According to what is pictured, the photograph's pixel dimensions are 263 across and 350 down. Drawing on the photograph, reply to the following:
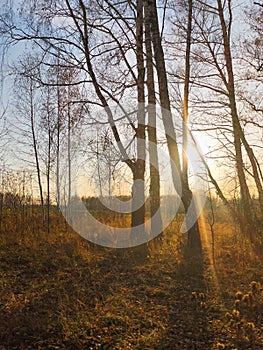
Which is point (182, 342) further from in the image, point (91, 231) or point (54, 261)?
point (91, 231)

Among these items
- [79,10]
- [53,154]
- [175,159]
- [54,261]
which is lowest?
[54,261]

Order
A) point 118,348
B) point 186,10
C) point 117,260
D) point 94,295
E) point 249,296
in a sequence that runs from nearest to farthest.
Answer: point 118,348 < point 249,296 < point 94,295 < point 117,260 < point 186,10

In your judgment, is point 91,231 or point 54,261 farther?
point 91,231

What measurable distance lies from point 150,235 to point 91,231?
1.95 m

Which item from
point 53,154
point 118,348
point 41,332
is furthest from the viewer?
point 53,154

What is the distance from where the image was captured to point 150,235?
9469 mm

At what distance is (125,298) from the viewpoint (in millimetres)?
5156

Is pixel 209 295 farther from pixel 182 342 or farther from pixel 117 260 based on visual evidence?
pixel 117 260

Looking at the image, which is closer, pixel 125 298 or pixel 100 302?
pixel 100 302

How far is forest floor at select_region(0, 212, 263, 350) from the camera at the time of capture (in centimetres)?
376

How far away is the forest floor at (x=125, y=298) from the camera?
376 centimetres

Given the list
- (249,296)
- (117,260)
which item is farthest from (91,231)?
(249,296)

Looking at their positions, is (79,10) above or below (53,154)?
above

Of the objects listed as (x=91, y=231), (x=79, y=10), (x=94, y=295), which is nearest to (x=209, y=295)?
(x=94, y=295)
